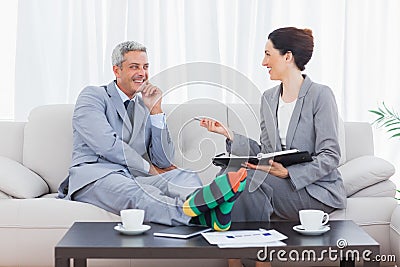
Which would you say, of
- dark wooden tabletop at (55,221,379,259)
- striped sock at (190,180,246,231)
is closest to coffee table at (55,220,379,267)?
dark wooden tabletop at (55,221,379,259)

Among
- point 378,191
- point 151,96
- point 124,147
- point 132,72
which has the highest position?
point 132,72

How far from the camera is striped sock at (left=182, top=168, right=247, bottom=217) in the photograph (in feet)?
7.72

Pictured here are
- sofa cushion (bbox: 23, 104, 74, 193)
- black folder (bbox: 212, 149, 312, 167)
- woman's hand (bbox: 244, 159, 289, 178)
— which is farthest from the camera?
sofa cushion (bbox: 23, 104, 74, 193)

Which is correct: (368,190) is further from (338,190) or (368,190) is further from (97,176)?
(97,176)

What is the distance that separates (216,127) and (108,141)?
1.85 ft

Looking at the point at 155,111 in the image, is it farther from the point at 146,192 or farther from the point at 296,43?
the point at 296,43

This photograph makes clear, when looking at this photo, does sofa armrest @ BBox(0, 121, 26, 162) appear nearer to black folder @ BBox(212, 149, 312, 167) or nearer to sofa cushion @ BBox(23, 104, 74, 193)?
sofa cushion @ BBox(23, 104, 74, 193)

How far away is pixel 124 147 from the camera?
10.3ft

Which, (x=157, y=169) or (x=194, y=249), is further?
(x=157, y=169)

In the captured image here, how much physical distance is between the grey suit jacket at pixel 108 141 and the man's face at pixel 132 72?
7cm

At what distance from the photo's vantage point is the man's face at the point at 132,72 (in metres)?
3.29

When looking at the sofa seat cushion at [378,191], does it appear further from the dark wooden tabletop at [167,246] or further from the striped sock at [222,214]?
the striped sock at [222,214]

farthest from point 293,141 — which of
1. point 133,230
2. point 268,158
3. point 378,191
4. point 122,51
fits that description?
point 133,230

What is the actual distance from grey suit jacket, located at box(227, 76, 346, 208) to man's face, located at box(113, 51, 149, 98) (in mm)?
639
